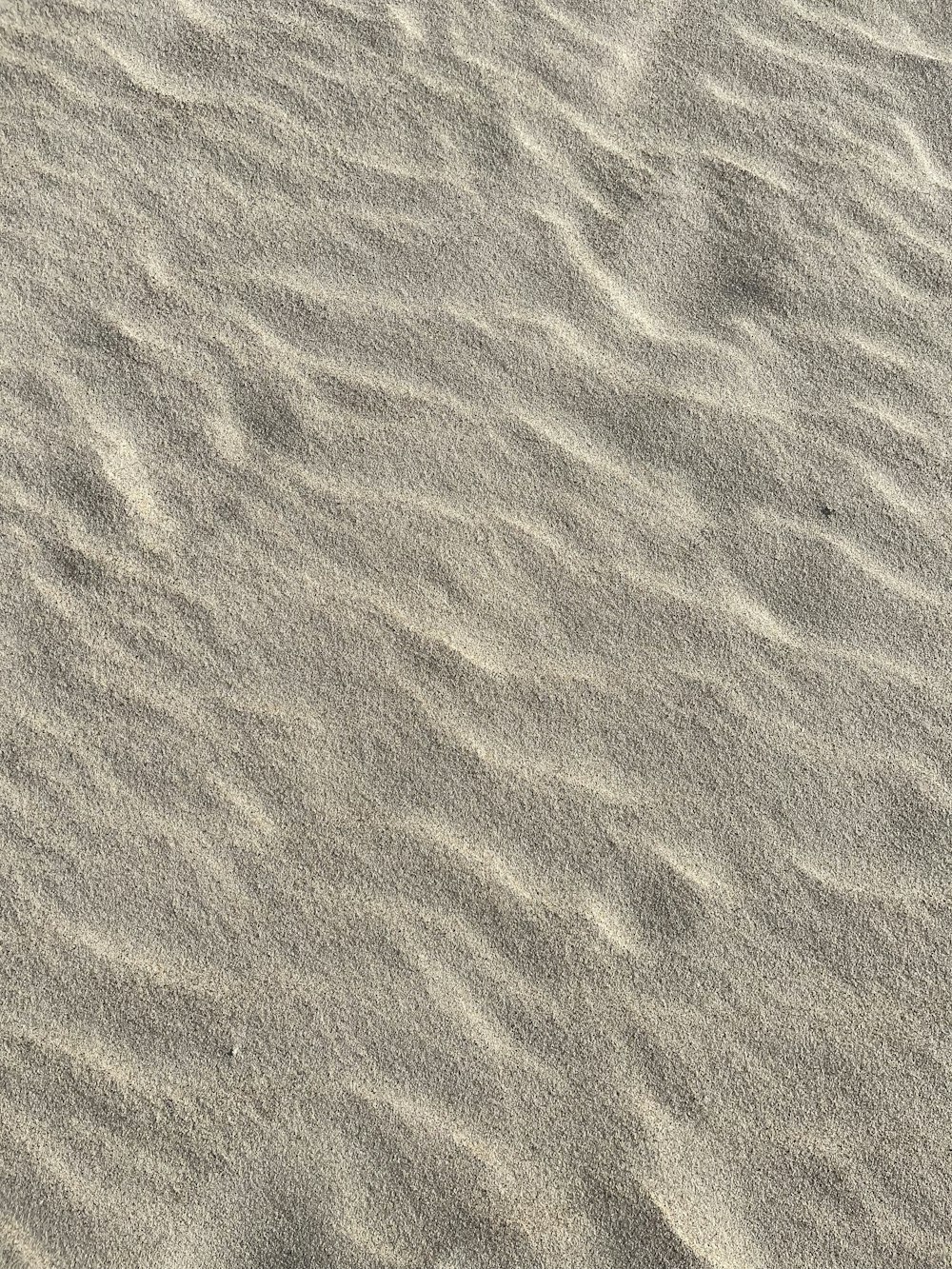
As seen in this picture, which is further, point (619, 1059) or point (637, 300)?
point (637, 300)

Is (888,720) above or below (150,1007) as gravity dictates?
above

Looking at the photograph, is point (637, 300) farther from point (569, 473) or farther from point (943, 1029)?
point (943, 1029)

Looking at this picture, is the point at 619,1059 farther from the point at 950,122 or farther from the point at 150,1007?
the point at 950,122

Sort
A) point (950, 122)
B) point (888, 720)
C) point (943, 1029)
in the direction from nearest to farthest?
point (943, 1029) → point (888, 720) → point (950, 122)

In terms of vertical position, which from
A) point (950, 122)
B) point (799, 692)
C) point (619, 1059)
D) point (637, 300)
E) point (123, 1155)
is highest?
point (950, 122)

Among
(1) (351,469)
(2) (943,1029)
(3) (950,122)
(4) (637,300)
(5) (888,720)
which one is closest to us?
(2) (943,1029)

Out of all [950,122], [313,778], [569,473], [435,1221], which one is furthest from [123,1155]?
[950,122]
